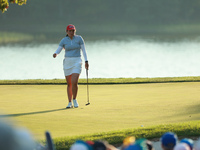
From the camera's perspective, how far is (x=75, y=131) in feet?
22.3

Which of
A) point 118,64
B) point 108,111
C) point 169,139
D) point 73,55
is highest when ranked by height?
point 118,64

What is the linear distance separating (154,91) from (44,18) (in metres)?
115

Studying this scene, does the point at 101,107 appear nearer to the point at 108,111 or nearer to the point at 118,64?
the point at 108,111

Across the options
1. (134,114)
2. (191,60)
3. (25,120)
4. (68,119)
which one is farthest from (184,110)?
(191,60)

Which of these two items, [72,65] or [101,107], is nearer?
[101,107]

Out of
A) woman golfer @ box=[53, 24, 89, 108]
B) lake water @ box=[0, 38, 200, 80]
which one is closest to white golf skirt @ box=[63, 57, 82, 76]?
woman golfer @ box=[53, 24, 89, 108]

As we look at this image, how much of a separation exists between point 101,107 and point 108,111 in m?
0.62

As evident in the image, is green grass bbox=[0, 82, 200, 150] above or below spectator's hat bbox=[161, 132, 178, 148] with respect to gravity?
below

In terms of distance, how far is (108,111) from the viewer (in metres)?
8.73

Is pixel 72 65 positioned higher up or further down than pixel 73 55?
further down

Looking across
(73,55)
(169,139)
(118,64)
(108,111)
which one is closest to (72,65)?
(73,55)

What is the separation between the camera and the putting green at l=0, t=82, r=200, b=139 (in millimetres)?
7371

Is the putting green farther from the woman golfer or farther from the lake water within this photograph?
the lake water

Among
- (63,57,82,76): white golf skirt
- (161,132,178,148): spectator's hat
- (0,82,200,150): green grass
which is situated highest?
(63,57,82,76): white golf skirt
